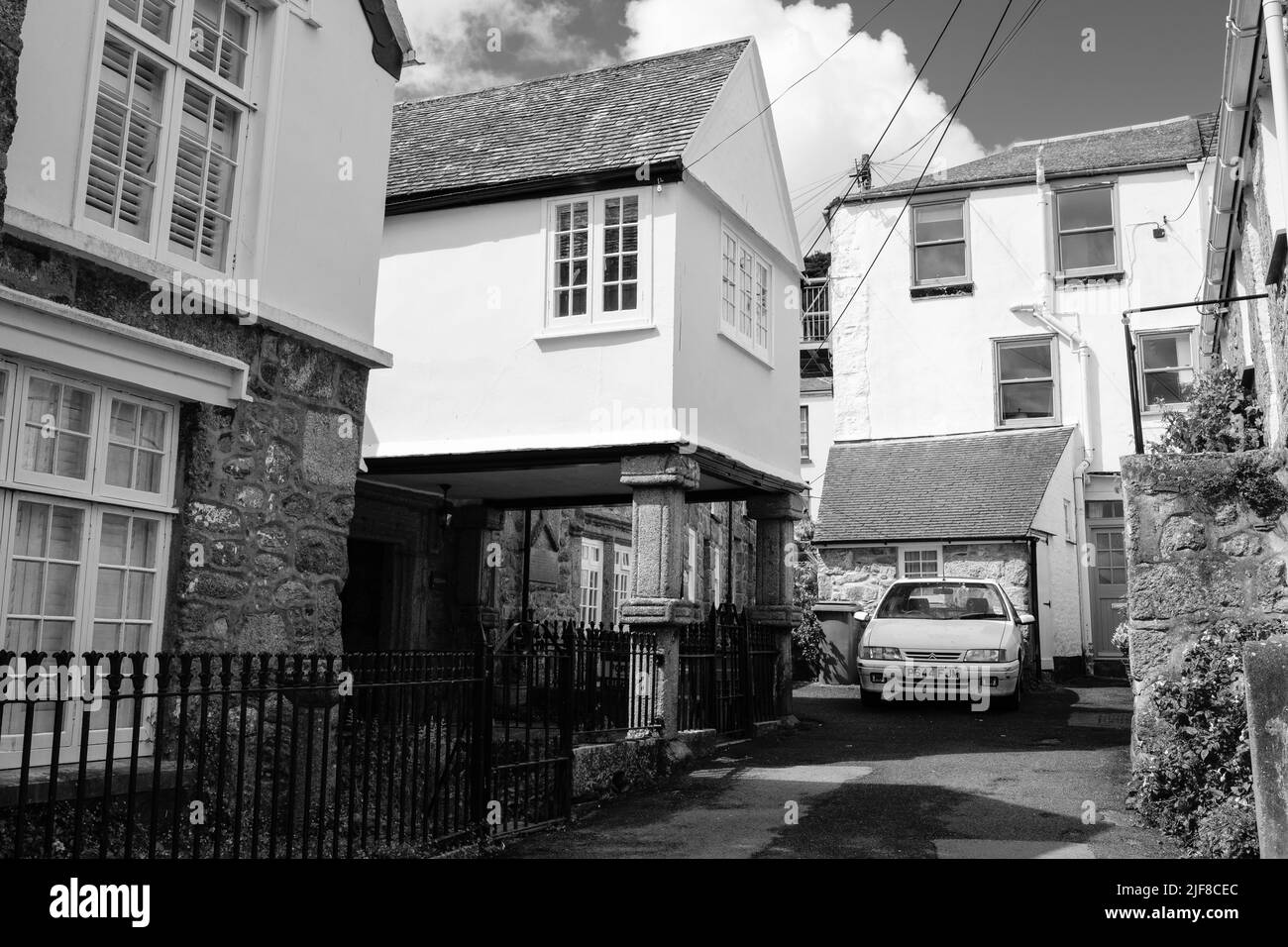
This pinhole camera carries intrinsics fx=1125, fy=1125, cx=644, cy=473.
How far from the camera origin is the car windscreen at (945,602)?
1416 cm

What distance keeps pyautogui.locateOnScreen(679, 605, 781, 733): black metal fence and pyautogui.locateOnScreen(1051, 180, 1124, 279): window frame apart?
38.6 ft

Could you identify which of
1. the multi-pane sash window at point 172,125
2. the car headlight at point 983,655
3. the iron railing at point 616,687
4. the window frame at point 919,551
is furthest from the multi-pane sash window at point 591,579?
the multi-pane sash window at point 172,125

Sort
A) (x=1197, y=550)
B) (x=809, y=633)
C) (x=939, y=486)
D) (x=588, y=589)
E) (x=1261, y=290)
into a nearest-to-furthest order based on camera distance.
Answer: (x=1197, y=550)
(x=1261, y=290)
(x=588, y=589)
(x=809, y=633)
(x=939, y=486)

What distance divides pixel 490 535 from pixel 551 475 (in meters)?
2.46

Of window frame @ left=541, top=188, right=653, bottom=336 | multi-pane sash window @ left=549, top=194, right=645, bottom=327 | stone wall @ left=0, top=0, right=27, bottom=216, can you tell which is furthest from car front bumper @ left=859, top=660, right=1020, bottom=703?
stone wall @ left=0, top=0, right=27, bottom=216

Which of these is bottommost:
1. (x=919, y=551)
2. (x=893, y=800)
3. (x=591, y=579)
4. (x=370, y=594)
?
(x=893, y=800)

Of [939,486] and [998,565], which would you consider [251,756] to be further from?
[939,486]

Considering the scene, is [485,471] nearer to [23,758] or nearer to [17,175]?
[17,175]

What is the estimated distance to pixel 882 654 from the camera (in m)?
13.7

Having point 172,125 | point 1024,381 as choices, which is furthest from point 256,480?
point 1024,381

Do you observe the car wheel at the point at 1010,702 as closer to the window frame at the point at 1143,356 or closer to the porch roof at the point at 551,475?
the porch roof at the point at 551,475

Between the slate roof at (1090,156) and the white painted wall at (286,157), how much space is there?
1597 centimetres

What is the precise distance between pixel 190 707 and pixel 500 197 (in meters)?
6.53

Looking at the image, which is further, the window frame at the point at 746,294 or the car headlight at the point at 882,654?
the car headlight at the point at 882,654
